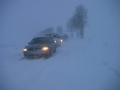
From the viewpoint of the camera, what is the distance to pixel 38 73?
7500 millimetres

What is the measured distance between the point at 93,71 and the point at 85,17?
3789 centimetres

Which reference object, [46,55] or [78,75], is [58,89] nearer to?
[78,75]

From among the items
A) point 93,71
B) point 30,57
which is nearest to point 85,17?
point 30,57

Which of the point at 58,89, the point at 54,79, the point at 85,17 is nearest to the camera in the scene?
the point at 58,89

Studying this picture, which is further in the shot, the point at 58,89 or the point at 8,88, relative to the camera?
the point at 8,88

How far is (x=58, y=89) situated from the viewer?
5.51 meters

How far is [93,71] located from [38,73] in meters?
2.57

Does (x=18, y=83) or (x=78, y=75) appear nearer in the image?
(x=18, y=83)

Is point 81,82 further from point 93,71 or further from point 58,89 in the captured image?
point 93,71

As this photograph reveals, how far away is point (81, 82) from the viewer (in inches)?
240

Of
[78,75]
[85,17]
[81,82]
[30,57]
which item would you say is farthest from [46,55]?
[85,17]

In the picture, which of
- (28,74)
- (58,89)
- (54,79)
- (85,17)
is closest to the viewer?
(58,89)

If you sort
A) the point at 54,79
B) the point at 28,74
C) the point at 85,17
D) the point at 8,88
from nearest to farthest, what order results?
the point at 8,88, the point at 54,79, the point at 28,74, the point at 85,17

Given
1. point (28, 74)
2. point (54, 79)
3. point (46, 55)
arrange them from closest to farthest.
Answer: point (54, 79) → point (28, 74) → point (46, 55)
